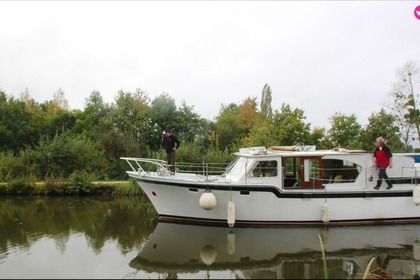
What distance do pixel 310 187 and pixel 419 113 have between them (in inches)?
772

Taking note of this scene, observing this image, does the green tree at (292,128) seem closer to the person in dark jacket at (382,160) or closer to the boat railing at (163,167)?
the boat railing at (163,167)

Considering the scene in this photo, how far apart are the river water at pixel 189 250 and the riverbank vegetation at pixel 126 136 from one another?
583 centimetres

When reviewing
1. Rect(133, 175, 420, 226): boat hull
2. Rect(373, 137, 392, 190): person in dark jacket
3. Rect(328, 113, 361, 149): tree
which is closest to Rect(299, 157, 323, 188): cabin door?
Rect(133, 175, 420, 226): boat hull

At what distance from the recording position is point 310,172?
1262 cm

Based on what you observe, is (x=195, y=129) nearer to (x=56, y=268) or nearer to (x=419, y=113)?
(x=419, y=113)

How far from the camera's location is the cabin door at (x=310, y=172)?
12.5 meters

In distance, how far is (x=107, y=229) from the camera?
1252 centimetres

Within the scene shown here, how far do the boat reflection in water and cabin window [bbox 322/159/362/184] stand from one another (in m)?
1.63

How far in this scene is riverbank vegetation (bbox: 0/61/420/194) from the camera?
70.5 ft

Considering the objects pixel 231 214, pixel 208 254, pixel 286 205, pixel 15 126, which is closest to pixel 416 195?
pixel 286 205

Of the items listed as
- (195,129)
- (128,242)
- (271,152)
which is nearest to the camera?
(128,242)

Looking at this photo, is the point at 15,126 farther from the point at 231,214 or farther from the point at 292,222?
the point at 292,222

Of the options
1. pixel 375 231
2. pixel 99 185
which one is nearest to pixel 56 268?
pixel 375 231

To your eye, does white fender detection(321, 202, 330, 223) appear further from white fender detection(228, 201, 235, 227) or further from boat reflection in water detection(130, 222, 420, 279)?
white fender detection(228, 201, 235, 227)
